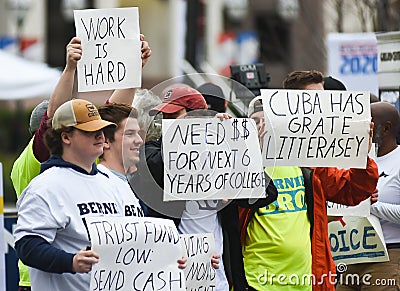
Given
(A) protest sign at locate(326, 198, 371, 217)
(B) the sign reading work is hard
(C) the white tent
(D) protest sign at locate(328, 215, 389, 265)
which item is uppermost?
(B) the sign reading work is hard

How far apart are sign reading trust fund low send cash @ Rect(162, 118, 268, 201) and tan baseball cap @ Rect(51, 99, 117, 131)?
1.55 ft

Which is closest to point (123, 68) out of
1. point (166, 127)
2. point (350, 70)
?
point (166, 127)

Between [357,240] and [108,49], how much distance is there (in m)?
2.27

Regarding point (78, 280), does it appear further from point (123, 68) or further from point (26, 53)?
point (26, 53)

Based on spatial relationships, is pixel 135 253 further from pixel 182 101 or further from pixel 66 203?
pixel 182 101

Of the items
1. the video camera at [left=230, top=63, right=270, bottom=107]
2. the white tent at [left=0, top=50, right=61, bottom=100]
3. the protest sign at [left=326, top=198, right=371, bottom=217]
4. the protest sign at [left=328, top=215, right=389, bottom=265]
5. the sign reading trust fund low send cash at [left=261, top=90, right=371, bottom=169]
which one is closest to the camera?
the sign reading trust fund low send cash at [left=261, top=90, right=371, bottom=169]

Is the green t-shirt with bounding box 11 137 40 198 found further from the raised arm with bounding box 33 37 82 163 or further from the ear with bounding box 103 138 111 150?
the ear with bounding box 103 138 111 150

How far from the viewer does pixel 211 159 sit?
5.60 metres

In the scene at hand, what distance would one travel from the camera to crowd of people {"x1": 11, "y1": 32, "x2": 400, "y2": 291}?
195 inches

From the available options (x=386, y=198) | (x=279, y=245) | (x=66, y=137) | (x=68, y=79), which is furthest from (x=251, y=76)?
(x=66, y=137)

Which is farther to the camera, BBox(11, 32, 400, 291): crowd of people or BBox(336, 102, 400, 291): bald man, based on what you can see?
BBox(336, 102, 400, 291): bald man

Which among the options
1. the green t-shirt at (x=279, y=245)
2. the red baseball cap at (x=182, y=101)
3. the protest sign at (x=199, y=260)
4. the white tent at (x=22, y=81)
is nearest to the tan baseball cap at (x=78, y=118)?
the red baseball cap at (x=182, y=101)

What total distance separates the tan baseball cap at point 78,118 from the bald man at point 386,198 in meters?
2.45

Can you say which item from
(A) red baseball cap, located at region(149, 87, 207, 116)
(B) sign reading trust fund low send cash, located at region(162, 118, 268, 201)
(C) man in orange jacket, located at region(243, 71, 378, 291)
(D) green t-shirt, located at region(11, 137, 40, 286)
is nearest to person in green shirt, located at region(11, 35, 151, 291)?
(D) green t-shirt, located at region(11, 137, 40, 286)
